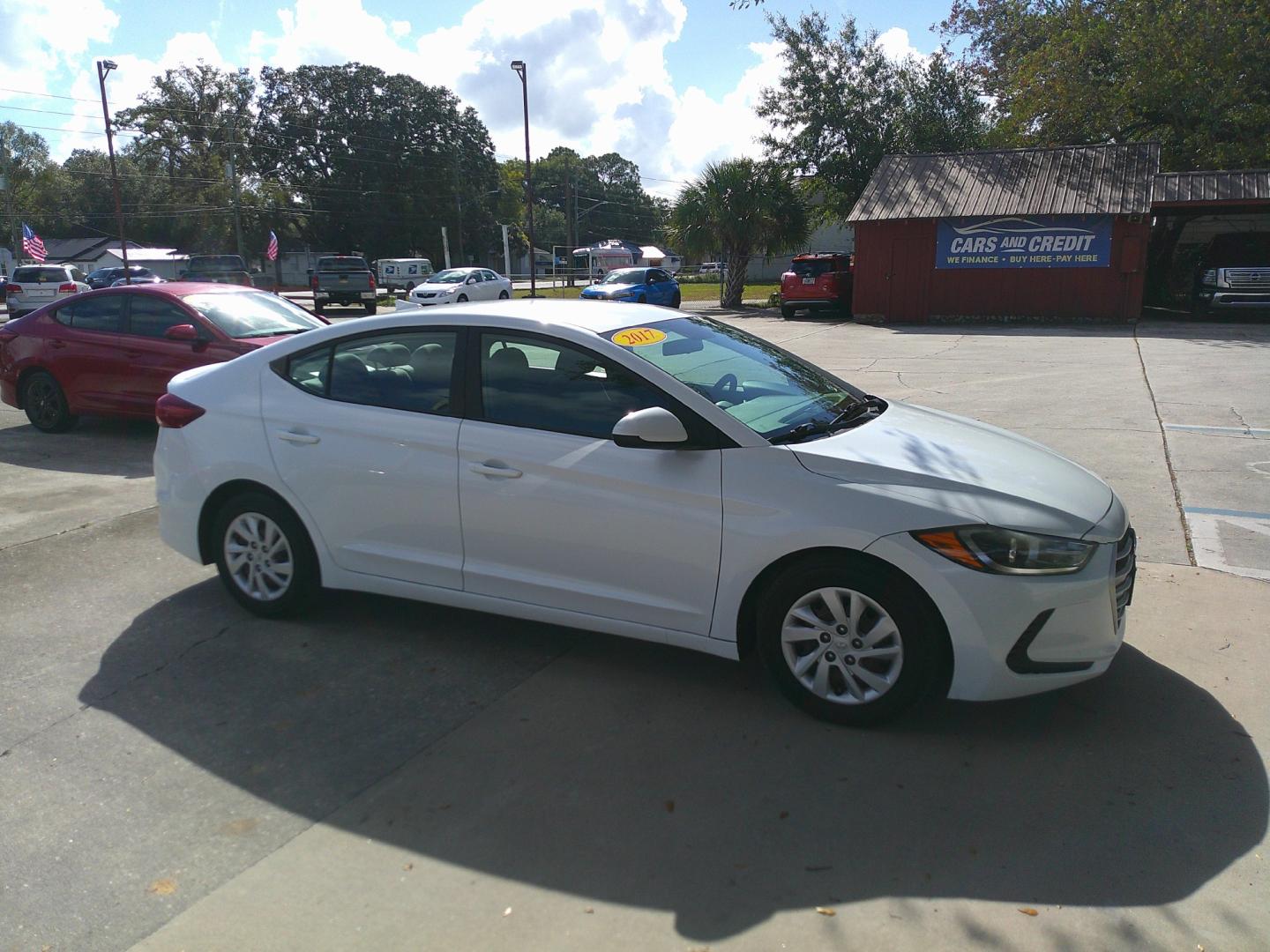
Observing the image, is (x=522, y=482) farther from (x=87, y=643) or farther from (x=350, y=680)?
(x=87, y=643)

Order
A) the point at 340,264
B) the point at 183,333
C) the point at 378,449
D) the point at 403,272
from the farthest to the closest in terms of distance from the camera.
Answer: the point at 403,272
the point at 340,264
the point at 183,333
the point at 378,449

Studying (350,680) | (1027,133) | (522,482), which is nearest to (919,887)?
(522,482)

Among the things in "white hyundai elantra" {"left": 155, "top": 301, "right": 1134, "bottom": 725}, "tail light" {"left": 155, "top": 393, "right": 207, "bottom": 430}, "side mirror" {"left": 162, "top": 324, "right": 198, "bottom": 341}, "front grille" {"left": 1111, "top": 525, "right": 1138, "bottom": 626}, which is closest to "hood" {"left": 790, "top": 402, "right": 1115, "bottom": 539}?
"white hyundai elantra" {"left": 155, "top": 301, "right": 1134, "bottom": 725}

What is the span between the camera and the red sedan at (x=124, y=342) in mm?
9102

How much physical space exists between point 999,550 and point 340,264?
31447 millimetres

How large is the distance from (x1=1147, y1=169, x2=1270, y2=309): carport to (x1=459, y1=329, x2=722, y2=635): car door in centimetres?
2321

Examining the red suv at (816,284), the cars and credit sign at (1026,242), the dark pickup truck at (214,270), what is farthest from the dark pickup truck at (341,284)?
the cars and credit sign at (1026,242)

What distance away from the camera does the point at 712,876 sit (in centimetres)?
287

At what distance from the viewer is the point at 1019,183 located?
25.1m

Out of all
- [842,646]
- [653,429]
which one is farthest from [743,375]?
[842,646]

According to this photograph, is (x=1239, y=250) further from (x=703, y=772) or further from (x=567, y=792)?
(x=567, y=792)

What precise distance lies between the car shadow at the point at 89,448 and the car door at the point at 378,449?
14.0 ft

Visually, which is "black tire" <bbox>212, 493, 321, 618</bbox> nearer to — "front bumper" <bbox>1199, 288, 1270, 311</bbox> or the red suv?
"front bumper" <bbox>1199, 288, 1270, 311</bbox>

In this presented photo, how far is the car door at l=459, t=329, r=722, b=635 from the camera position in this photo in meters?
3.83
